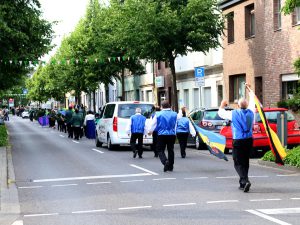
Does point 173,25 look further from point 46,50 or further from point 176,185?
point 176,185

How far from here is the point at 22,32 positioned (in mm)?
25016

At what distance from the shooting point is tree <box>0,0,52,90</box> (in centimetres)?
2441

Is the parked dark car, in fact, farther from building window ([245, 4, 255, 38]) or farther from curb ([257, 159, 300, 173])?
building window ([245, 4, 255, 38])

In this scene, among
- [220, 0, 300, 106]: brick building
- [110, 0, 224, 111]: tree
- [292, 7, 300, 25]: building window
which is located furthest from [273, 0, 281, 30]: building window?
[110, 0, 224, 111]: tree

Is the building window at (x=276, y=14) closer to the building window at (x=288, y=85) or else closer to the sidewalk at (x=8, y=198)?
the building window at (x=288, y=85)

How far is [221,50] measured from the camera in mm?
34031

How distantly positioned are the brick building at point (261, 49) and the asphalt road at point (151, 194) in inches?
428

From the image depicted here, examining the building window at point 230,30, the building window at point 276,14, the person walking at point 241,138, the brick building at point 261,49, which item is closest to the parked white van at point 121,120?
the brick building at point 261,49

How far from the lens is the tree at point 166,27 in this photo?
27844mm

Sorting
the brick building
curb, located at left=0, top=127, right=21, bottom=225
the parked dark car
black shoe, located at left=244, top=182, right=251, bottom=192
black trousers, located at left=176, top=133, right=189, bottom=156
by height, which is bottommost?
curb, located at left=0, top=127, right=21, bottom=225

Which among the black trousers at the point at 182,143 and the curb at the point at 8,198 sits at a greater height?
the black trousers at the point at 182,143

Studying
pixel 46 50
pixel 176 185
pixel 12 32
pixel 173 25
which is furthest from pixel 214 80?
pixel 176 185

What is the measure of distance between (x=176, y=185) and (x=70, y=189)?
1962 mm

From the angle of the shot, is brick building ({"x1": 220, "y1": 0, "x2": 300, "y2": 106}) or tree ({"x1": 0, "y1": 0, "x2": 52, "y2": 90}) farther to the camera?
brick building ({"x1": 220, "y1": 0, "x2": 300, "y2": 106})
